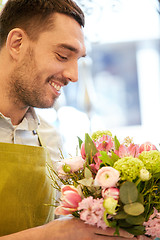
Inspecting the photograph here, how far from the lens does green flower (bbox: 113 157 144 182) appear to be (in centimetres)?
108

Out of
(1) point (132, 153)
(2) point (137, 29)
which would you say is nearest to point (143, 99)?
(2) point (137, 29)

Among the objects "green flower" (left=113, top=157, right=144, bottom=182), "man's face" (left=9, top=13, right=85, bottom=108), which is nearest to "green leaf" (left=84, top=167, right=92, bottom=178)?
"green flower" (left=113, top=157, right=144, bottom=182)

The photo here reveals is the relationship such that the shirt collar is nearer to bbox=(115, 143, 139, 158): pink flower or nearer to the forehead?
the forehead

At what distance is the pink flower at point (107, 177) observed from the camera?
106 cm

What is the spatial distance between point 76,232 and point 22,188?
1.24 feet

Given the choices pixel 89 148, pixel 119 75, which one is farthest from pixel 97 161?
pixel 119 75

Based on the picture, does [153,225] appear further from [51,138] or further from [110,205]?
[51,138]

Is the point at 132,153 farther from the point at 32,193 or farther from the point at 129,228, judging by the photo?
the point at 32,193

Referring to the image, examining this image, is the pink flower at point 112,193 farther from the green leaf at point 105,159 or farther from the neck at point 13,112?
the neck at point 13,112

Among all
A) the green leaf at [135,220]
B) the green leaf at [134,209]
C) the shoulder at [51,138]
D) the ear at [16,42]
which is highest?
the ear at [16,42]

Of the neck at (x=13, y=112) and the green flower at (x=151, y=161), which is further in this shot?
the neck at (x=13, y=112)

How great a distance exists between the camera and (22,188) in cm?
145

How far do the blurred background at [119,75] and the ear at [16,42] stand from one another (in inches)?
100

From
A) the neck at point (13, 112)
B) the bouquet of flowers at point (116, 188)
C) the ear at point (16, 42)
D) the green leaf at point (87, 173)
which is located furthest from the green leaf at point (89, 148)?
the ear at point (16, 42)
